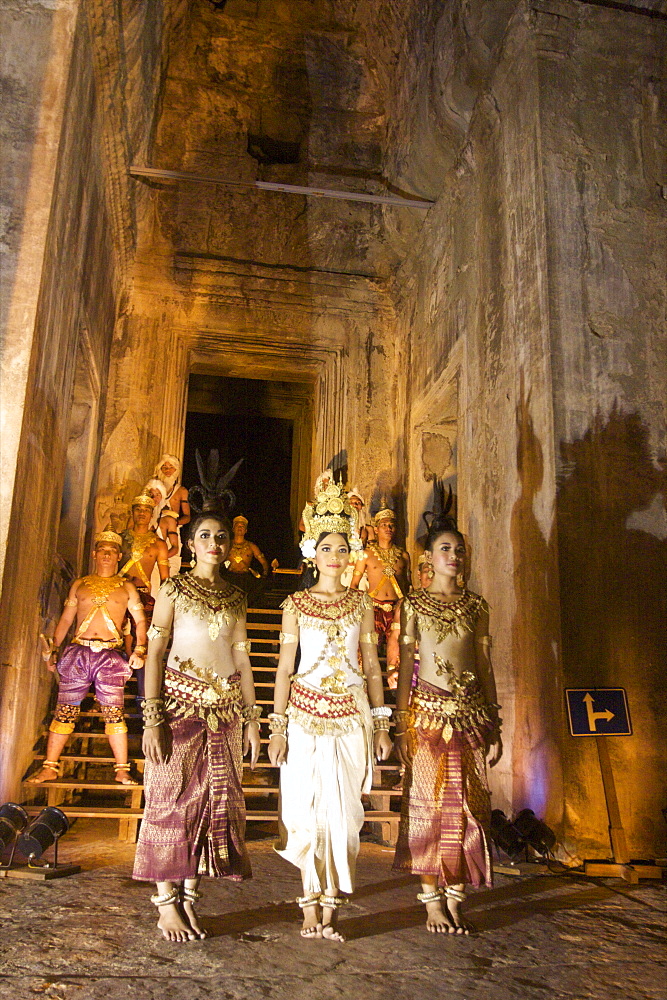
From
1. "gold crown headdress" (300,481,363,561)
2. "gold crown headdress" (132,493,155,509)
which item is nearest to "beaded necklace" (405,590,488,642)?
"gold crown headdress" (300,481,363,561)

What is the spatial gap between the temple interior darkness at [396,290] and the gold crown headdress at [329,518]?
207 centimetres

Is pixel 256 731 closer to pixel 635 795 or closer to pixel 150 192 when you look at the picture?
pixel 635 795

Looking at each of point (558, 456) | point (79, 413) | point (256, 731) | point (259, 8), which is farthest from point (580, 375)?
point (259, 8)

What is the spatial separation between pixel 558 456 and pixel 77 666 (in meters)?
4.17

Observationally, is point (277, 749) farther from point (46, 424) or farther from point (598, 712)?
point (46, 424)

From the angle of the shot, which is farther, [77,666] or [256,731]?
[77,666]

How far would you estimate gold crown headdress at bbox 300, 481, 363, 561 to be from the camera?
383 cm

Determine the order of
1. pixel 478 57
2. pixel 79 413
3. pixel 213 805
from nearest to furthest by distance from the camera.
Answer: pixel 213 805 → pixel 478 57 → pixel 79 413

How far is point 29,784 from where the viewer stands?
536 centimetres

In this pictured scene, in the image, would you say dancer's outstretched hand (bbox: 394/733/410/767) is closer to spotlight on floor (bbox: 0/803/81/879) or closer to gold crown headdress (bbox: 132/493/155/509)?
spotlight on floor (bbox: 0/803/81/879)

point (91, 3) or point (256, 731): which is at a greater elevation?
point (91, 3)

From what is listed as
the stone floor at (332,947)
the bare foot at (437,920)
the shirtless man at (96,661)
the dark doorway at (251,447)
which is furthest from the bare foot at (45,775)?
the dark doorway at (251,447)

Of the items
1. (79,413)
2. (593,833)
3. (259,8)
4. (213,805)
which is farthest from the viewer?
(259,8)

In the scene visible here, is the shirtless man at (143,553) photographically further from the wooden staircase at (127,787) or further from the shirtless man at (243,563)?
the shirtless man at (243,563)
